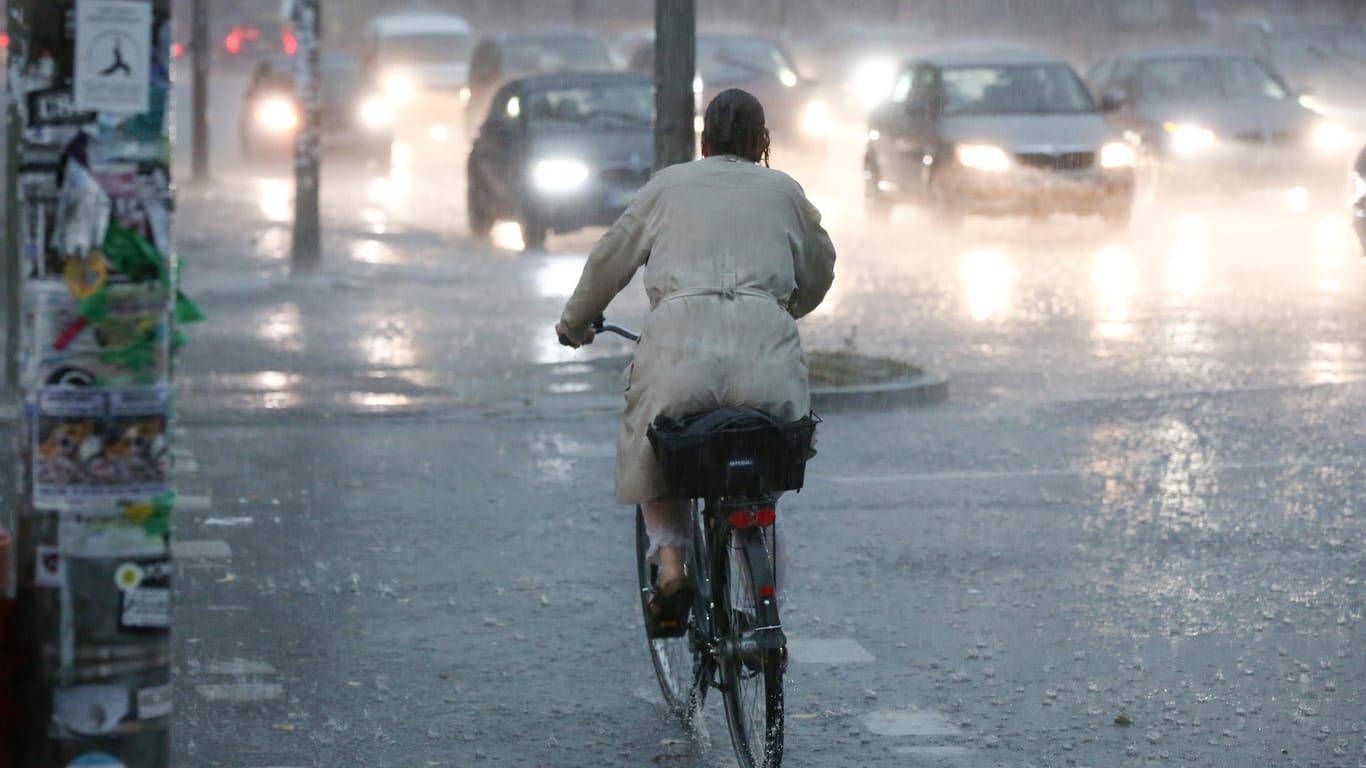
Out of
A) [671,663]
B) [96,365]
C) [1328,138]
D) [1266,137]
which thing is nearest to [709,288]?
[671,663]

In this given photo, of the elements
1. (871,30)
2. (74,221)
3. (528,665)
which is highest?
(871,30)

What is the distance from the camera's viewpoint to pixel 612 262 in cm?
573

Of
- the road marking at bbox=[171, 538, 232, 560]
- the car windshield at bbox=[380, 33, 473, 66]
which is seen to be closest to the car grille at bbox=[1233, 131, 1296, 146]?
the road marking at bbox=[171, 538, 232, 560]

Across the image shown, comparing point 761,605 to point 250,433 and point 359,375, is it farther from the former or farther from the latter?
point 359,375

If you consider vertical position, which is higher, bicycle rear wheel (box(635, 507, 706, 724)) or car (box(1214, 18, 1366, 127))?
car (box(1214, 18, 1366, 127))

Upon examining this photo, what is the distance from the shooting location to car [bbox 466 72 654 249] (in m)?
20.8

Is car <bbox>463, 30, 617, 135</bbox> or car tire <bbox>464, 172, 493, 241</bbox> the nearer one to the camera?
car tire <bbox>464, 172, 493, 241</bbox>

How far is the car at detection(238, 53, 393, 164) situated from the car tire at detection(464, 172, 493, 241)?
8.94m

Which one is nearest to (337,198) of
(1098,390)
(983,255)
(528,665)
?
(983,255)

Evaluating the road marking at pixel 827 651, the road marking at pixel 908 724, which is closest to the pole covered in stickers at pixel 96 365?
the road marking at pixel 908 724

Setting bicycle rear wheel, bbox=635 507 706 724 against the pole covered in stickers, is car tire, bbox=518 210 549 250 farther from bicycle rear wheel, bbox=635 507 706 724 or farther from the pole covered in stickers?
the pole covered in stickers

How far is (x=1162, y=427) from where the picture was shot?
36.7 ft

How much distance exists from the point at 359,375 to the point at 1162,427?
14.7ft

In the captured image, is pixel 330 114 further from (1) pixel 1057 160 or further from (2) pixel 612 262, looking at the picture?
(2) pixel 612 262
